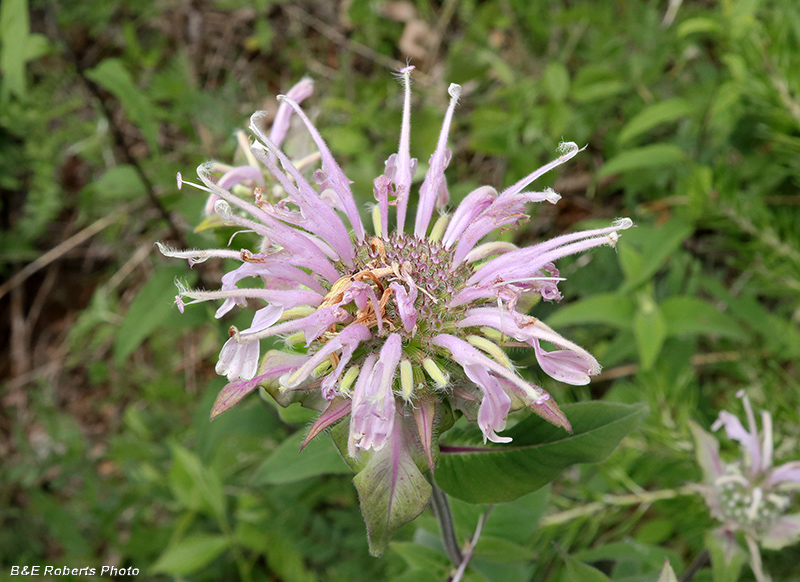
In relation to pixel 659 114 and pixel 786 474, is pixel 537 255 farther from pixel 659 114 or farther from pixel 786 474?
pixel 659 114

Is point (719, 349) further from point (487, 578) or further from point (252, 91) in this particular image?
point (252, 91)

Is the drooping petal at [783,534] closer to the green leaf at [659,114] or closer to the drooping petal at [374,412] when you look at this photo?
the drooping petal at [374,412]

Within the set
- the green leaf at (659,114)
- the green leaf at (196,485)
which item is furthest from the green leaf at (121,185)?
the green leaf at (659,114)

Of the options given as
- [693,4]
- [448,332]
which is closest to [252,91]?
[693,4]

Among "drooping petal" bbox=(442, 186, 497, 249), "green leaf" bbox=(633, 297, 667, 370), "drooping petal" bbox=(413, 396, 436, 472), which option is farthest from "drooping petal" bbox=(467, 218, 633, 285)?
"green leaf" bbox=(633, 297, 667, 370)

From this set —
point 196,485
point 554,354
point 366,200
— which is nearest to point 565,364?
point 554,354

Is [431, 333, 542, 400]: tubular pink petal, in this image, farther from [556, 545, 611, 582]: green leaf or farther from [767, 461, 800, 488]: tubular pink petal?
[767, 461, 800, 488]: tubular pink petal

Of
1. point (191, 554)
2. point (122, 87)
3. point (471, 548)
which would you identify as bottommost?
point (191, 554)
